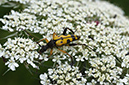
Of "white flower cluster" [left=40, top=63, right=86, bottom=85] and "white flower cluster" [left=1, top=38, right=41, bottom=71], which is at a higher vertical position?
"white flower cluster" [left=1, top=38, right=41, bottom=71]

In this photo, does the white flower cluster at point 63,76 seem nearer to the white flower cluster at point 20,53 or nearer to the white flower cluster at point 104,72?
the white flower cluster at point 104,72

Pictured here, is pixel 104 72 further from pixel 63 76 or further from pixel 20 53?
pixel 20 53

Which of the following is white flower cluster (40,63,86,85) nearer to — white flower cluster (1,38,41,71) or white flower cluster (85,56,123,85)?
white flower cluster (85,56,123,85)

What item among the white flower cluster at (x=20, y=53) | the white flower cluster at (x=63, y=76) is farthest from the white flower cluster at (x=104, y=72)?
the white flower cluster at (x=20, y=53)

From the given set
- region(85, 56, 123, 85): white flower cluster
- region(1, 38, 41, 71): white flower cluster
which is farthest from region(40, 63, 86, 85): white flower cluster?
region(1, 38, 41, 71): white flower cluster

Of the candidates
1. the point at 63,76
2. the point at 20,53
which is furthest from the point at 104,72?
the point at 20,53

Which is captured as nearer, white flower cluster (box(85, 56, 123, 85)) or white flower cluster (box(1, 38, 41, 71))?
white flower cluster (box(1, 38, 41, 71))

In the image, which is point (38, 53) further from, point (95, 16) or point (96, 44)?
point (95, 16)
